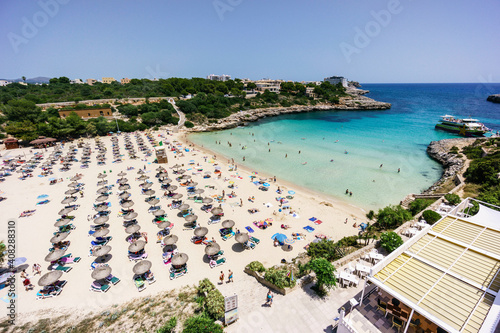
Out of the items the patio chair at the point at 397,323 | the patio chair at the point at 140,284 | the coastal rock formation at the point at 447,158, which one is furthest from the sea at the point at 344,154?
the patio chair at the point at 140,284

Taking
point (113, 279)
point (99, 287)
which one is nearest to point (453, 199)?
point (113, 279)

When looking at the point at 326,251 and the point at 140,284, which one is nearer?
the point at 140,284

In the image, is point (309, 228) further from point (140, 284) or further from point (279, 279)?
point (140, 284)

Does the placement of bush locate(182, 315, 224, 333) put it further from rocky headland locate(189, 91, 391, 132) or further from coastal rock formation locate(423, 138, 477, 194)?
rocky headland locate(189, 91, 391, 132)

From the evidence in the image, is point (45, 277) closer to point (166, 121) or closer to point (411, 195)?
point (411, 195)

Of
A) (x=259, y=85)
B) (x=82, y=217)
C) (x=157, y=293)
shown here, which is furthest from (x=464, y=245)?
(x=259, y=85)

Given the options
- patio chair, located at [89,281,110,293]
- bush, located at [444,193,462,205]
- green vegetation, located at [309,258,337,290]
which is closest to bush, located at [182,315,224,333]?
green vegetation, located at [309,258,337,290]
